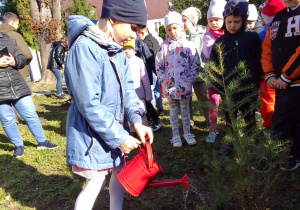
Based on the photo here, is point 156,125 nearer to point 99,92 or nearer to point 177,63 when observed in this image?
point 177,63

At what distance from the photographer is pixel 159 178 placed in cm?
311

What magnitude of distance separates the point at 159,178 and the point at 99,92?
166 cm

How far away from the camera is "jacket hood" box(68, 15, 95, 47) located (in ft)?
5.70

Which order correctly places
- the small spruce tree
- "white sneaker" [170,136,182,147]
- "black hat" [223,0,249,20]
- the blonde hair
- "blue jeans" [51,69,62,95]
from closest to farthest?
the blonde hair
the small spruce tree
"black hat" [223,0,249,20]
"white sneaker" [170,136,182,147]
"blue jeans" [51,69,62,95]

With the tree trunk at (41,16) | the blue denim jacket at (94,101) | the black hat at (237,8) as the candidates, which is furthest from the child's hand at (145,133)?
the tree trunk at (41,16)

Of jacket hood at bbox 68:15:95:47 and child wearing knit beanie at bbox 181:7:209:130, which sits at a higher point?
jacket hood at bbox 68:15:95:47

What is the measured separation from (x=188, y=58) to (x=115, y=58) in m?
2.06

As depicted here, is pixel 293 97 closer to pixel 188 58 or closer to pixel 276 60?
pixel 276 60

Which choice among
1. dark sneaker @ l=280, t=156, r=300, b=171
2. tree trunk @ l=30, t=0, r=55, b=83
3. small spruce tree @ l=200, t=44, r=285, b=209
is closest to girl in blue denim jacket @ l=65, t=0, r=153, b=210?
small spruce tree @ l=200, t=44, r=285, b=209

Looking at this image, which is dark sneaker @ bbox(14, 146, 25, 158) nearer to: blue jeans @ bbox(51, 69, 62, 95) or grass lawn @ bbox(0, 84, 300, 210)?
grass lawn @ bbox(0, 84, 300, 210)

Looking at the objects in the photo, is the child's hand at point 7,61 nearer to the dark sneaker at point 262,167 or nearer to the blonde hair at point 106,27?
the blonde hair at point 106,27

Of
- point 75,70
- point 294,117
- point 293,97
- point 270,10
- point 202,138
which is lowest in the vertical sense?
point 202,138

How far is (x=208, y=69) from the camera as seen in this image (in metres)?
2.11

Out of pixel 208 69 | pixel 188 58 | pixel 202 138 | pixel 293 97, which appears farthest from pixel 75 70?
pixel 202 138
